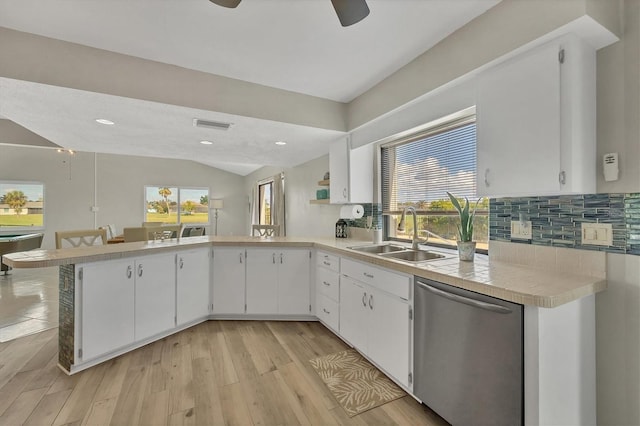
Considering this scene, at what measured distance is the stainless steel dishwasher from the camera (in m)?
1.26

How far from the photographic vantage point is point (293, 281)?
3.09 m

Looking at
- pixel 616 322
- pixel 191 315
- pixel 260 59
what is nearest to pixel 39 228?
pixel 191 315

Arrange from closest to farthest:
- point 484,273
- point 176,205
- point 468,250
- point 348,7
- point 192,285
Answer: point 348,7
point 484,273
point 468,250
point 192,285
point 176,205

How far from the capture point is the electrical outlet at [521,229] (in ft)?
5.75

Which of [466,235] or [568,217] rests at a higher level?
[568,217]

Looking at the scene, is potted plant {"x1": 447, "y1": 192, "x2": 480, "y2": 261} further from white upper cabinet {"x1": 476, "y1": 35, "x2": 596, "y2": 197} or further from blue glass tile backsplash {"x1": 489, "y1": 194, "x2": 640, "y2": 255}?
white upper cabinet {"x1": 476, "y1": 35, "x2": 596, "y2": 197}

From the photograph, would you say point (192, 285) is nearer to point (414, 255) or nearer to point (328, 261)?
point (328, 261)

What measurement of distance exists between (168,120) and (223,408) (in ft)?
8.18

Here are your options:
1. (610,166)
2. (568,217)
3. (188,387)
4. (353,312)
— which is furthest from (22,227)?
(610,166)

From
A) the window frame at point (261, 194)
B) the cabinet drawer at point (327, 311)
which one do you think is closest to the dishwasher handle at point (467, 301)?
the cabinet drawer at point (327, 311)

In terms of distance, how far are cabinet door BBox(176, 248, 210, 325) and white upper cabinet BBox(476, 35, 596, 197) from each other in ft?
9.07

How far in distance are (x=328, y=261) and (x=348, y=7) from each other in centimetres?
210

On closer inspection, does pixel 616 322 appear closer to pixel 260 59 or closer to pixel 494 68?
pixel 494 68

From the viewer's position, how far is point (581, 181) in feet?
4.55
